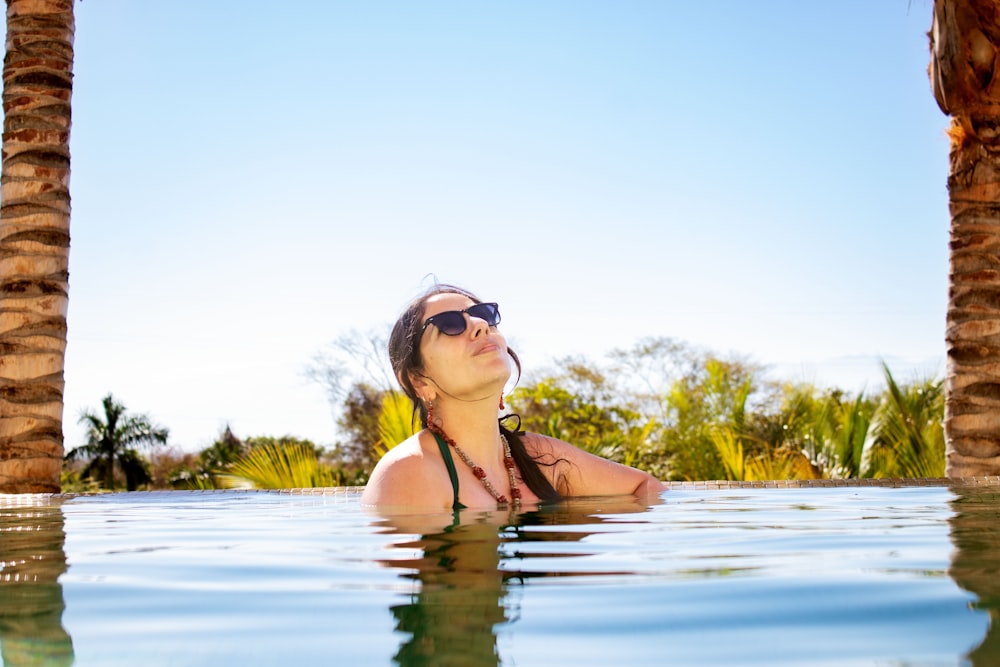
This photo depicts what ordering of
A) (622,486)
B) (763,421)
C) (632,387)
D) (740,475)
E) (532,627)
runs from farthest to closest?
(632,387) → (763,421) → (740,475) → (622,486) → (532,627)

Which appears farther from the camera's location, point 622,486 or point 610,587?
point 622,486

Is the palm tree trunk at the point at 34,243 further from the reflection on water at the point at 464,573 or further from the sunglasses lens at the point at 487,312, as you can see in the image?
the reflection on water at the point at 464,573

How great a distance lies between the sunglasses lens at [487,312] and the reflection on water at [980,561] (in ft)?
6.35

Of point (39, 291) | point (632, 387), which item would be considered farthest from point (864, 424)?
point (632, 387)

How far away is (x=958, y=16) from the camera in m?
7.33

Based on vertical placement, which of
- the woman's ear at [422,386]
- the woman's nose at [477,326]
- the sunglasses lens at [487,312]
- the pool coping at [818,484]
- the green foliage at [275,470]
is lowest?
the pool coping at [818,484]

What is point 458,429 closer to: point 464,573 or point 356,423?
point 464,573

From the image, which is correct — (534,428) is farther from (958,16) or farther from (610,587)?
(610,587)

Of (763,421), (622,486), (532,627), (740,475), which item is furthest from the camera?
(763,421)

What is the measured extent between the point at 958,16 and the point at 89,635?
760 cm

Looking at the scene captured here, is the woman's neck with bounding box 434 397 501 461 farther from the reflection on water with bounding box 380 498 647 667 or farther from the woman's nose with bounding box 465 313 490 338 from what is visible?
the reflection on water with bounding box 380 498 647 667

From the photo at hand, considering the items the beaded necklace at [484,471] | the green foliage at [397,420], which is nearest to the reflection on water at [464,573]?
the beaded necklace at [484,471]

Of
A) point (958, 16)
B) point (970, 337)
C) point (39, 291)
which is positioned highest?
point (958, 16)

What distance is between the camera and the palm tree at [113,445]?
146 feet
